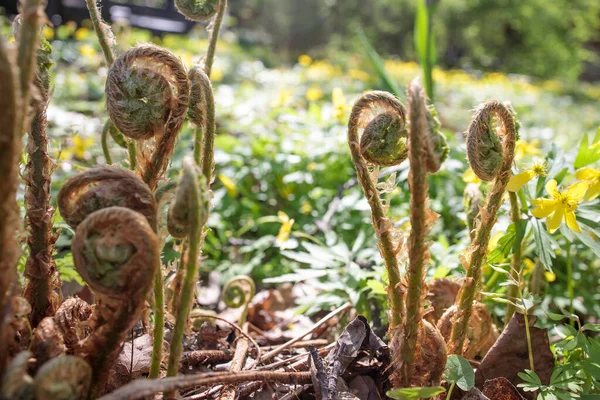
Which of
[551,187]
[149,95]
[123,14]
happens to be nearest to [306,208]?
[551,187]

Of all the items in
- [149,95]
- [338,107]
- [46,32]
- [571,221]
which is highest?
[46,32]

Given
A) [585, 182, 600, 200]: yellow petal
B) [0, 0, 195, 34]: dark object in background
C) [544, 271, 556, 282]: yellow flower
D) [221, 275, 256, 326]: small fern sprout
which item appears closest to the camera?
[585, 182, 600, 200]: yellow petal

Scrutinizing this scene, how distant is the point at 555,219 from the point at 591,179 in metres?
0.13

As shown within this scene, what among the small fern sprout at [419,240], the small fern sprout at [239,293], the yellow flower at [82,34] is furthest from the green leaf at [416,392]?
the yellow flower at [82,34]

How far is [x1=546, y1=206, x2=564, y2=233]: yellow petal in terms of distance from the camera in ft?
4.25

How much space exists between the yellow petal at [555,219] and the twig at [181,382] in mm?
698

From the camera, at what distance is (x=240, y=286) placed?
5.69 feet

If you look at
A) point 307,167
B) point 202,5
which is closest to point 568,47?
point 307,167

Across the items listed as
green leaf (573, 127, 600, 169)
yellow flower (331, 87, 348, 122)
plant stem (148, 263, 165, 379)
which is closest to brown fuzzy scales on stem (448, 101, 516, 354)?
green leaf (573, 127, 600, 169)

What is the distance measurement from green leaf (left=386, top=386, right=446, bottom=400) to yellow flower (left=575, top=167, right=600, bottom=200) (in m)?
0.62

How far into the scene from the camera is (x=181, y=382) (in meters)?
0.85

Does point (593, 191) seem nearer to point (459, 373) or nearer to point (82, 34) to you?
point (459, 373)

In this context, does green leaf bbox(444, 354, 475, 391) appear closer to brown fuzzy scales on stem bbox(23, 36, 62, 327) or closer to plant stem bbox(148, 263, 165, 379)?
plant stem bbox(148, 263, 165, 379)

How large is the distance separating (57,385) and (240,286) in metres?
0.94
